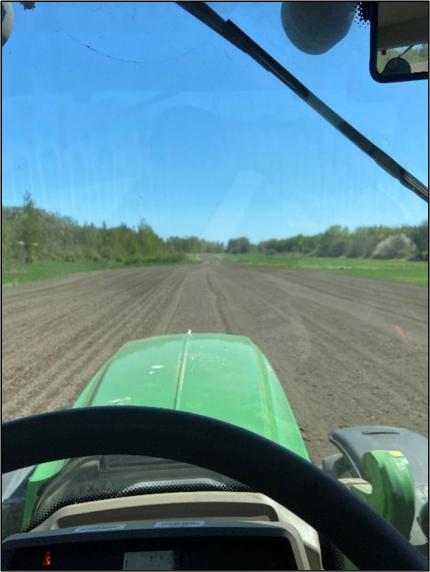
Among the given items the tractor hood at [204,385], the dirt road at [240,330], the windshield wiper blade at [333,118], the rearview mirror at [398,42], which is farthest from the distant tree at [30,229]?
the rearview mirror at [398,42]

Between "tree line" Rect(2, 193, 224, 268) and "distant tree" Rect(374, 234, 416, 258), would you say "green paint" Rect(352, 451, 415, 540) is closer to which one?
"distant tree" Rect(374, 234, 416, 258)

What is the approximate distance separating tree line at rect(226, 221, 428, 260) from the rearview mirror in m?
1.15

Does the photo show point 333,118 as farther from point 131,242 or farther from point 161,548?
point 131,242

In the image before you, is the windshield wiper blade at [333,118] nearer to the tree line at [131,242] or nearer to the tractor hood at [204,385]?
the tractor hood at [204,385]

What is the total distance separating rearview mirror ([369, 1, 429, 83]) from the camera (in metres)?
1.15

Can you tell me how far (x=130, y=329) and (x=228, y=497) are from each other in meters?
2.70

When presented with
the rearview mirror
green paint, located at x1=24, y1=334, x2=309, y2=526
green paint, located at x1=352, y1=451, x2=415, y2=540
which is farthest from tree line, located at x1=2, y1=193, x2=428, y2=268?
the rearview mirror

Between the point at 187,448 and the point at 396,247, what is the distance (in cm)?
199

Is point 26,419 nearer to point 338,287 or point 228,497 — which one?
point 228,497

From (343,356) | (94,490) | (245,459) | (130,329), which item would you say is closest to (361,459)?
(94,490)

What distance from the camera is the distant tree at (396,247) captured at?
7.91 feet

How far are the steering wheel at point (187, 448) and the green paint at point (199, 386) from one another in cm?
67

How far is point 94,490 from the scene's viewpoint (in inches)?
55.9

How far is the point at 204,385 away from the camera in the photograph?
2113 mm
